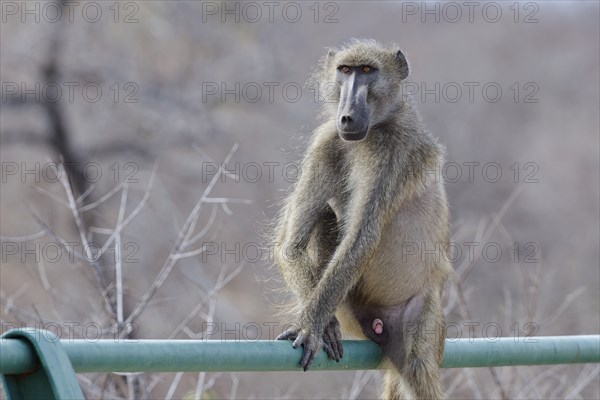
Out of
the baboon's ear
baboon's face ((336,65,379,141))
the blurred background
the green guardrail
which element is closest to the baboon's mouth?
baboon's face ((336,65,379,141))

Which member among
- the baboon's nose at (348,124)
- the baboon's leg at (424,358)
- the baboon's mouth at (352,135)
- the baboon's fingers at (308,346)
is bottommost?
the baboon's leg at (424,358)

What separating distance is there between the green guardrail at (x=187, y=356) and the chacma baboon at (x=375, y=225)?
35cm

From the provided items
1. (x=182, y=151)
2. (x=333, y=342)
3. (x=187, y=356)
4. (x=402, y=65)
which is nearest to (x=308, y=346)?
(x=333, y=342)

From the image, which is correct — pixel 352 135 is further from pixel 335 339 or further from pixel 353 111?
pixel 335 339

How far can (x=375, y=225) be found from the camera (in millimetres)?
4387

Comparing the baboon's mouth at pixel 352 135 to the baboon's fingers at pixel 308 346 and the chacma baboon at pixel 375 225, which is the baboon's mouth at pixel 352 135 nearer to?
the chacma baboon at pixel 375 225

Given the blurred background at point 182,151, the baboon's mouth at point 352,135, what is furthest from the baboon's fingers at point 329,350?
the blurred background at point 182,151

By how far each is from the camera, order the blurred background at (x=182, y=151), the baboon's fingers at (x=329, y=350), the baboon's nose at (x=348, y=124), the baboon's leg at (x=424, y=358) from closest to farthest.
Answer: the baboon's fingers at (x=329, y=350) < the baboon's leg at (x=424, y=358) < the baboon's nose at (x=348, y=124) < the blurred background at (x=182, y=151)

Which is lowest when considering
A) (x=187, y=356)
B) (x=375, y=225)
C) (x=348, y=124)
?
(x=375, y=225)

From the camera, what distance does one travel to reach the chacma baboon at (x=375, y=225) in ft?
14.0

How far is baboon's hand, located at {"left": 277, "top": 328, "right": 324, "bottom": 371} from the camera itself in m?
3.53

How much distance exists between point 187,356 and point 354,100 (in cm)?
200

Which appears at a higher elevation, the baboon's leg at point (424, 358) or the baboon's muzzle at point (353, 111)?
the baboon's muzzle at point (353, 111)

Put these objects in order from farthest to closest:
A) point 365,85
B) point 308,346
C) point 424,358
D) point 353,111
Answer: point 365,85
point 353,111
point 424,358
point 308,346
